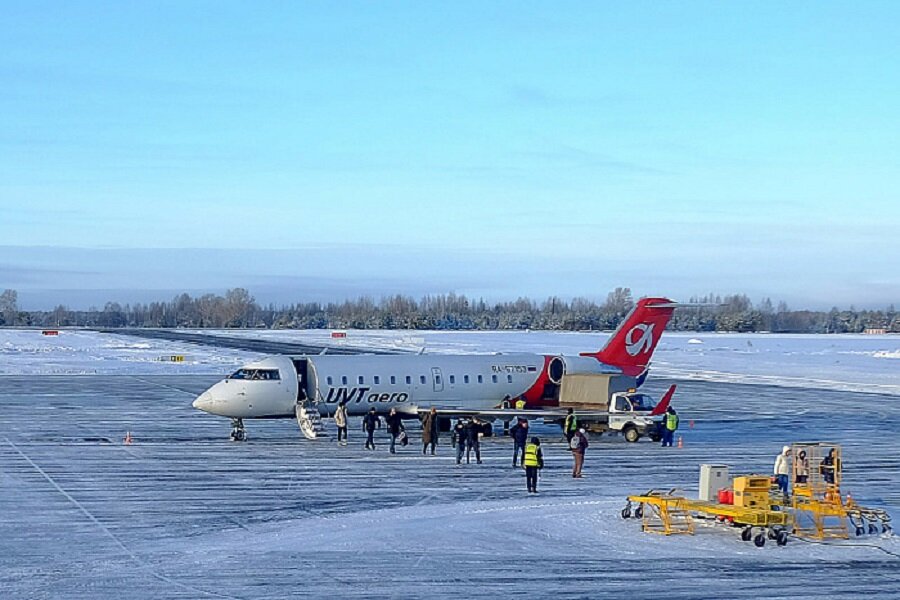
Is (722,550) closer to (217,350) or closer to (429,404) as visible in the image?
(429,404)

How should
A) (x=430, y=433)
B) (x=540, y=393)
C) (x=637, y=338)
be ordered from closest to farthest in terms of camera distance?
(x=430, y=433) < (x=540, y=393) < (x=637, y=338)

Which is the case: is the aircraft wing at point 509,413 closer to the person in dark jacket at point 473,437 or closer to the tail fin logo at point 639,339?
the tail fin logo at point 639,339

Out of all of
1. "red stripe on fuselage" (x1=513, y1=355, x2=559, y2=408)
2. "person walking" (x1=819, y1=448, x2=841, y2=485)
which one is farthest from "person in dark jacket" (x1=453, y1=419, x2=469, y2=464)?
"person walking" (x1=819, y1=448, x2=841, y2=485)

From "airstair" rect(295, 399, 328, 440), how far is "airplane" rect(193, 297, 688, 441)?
0.03 metres

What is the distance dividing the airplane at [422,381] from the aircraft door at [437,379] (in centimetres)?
4

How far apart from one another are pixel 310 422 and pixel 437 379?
5453mm

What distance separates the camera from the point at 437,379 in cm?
4162

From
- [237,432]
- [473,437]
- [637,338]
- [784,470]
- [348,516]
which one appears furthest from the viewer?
[637,338]

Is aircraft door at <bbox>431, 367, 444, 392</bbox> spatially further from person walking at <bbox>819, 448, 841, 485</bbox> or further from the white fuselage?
person walking at <bbox>819, 448, 841, 485</bbox>

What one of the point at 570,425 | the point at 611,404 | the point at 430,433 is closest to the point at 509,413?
the point at 570,425

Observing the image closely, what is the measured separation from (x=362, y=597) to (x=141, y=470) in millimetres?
15197

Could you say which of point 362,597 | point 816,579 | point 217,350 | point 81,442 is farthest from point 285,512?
point 217,350

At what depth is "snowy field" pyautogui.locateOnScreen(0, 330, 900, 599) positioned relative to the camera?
18234 millimetres

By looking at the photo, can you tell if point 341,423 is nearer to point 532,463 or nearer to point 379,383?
point 379,383
